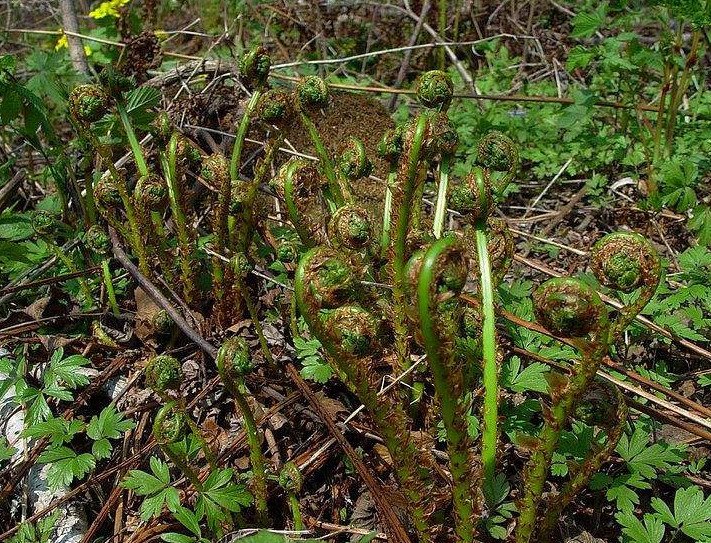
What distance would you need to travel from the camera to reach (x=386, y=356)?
1964mm

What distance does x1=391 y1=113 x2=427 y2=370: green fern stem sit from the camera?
1469 millimetres

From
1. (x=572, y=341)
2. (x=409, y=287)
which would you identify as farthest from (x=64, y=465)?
(x=572, y=341)

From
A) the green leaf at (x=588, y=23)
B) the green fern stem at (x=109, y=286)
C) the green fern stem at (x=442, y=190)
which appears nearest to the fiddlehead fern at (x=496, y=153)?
the green fern stem at (x=442, y=190)

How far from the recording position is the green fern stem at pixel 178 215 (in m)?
2.09

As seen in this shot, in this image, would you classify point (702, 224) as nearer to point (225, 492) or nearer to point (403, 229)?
point (403, 229)

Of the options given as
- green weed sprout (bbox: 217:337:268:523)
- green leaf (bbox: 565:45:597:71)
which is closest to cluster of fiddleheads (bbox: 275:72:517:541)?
green weed sprout (bbox: 217:337:268:523)

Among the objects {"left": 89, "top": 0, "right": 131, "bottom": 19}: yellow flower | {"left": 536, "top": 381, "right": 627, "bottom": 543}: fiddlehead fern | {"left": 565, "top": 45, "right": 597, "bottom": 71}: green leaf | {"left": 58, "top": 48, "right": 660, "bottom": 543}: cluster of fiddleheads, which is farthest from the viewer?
{"left": 89, "top": 0, "right": 131, "bottom": 19}: yellow flower

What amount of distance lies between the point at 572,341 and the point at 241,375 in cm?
75

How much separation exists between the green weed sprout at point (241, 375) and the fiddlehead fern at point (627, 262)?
79 cm

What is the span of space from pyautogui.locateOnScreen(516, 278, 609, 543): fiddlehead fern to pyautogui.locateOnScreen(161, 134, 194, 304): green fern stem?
4.40 ft

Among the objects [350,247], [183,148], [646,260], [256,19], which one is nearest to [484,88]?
[256,19]

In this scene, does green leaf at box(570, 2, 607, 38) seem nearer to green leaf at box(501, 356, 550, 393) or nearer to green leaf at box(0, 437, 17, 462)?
green leaf at box(501, 356, 550, 393)

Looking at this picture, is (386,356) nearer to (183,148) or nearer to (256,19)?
(183,148)

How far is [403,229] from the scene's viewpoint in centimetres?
161
